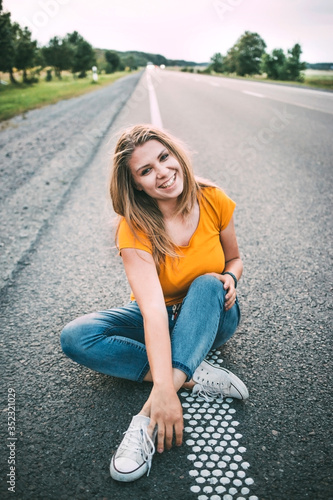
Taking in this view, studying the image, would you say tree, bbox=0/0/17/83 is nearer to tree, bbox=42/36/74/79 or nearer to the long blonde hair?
the long blonde hair

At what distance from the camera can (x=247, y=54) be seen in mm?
58250

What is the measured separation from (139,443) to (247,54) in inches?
2612

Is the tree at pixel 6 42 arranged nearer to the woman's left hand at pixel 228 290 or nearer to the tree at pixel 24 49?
the tree at pixel 24 49

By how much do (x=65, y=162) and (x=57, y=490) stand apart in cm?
583

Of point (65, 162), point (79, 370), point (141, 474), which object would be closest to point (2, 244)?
point (79, 370)

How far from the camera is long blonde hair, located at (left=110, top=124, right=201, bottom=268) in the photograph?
1982 millimetres

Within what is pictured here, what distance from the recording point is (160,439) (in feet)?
5.16

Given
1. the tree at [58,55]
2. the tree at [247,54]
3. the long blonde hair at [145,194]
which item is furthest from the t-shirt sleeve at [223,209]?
the tree at [247,54]

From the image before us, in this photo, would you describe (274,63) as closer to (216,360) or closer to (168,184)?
(168,184)

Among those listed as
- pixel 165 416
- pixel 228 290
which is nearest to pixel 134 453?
pixel 165 416

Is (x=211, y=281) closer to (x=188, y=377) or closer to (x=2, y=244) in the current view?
(x=188, y=377)

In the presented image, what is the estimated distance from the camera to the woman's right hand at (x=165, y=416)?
158 centimetres

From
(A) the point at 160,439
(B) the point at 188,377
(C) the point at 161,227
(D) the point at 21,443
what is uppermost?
(C) the point at 161,227

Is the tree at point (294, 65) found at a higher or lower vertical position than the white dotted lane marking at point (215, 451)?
higher
